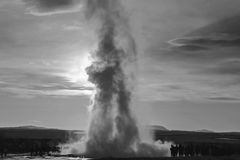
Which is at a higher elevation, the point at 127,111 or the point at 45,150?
the point at 127,111

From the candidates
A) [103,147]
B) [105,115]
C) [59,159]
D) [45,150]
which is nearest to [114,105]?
[105,115]

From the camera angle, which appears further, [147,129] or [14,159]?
[147,129]

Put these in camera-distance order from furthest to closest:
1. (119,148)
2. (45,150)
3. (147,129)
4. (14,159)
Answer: (147,129)
(45,150)
(119,148)
(14,159)

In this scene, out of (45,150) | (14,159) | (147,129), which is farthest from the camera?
(147,129)

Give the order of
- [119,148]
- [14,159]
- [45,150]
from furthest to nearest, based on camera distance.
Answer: [45,150], [119,148], [14,159]

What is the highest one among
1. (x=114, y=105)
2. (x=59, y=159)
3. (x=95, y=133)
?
(x=114, y=105)

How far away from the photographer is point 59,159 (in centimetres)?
8388

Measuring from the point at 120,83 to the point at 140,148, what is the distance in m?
17.9

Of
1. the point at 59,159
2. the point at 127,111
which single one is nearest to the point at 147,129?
the point at 127,111

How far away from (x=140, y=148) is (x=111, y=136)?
7951 millimetres

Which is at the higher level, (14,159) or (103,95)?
(103,95)

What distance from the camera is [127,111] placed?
111 m

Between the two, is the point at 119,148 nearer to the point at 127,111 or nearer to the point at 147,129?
the point at 127,111

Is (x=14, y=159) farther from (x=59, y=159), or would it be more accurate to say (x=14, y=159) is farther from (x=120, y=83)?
(x=120, y=83)
